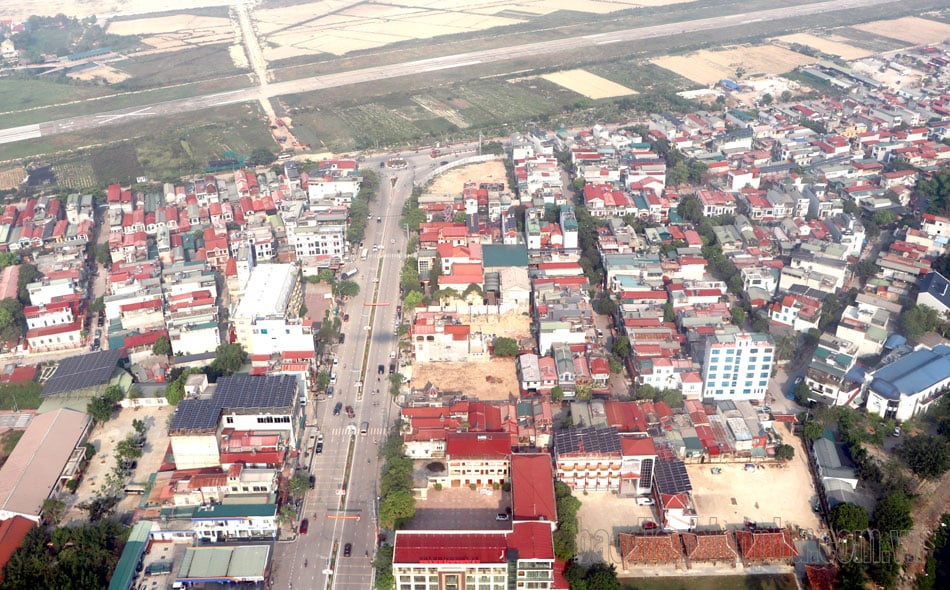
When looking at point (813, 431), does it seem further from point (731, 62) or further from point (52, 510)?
point (731, 62)

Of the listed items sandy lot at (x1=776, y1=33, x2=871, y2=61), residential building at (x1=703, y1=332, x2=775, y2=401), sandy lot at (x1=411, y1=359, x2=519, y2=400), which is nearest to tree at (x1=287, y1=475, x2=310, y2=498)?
sandy lot at (x1=411, y1=359, x2=519, y2=400)

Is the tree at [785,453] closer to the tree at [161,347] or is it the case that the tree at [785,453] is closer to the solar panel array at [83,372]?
the tree at [161,347]

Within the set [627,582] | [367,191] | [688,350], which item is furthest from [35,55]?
[627,582]

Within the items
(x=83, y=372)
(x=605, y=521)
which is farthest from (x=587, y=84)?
(x=605, y=521)

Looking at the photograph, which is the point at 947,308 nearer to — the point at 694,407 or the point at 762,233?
the point at 762,233

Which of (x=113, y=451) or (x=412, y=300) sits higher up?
(x=412, y=300)

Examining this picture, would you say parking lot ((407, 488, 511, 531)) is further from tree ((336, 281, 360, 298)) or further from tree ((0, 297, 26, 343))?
tree ((0, 297, 26, 343))
